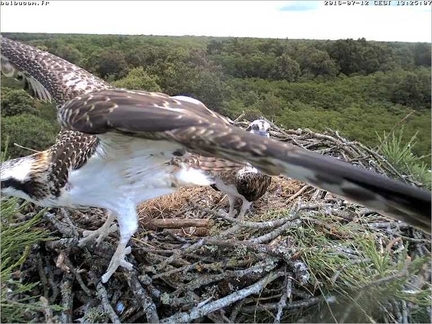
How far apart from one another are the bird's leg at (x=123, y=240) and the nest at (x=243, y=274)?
5 cm

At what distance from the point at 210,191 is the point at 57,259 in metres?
1.02

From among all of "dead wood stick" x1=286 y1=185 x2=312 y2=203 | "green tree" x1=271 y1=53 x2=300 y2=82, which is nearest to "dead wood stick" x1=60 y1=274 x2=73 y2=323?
"dead wood stick" x1=286 y1=185 x2=312 y2=203

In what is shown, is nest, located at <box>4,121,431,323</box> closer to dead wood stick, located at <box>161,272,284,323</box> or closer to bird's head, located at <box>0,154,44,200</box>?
dead wood stick, located at <box>161,272,284,323</box>

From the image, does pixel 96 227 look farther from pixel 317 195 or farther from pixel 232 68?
pixel 232 68

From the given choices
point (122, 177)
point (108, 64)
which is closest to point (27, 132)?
point (108, 64)

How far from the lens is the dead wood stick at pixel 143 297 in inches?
70.4

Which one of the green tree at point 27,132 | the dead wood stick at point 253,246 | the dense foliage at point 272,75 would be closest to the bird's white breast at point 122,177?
the dead wood stick at point 253,246

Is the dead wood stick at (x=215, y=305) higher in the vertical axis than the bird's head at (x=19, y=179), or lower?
lower

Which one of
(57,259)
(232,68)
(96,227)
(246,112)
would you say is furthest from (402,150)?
(57,259)

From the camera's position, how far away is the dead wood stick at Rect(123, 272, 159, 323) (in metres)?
1.79

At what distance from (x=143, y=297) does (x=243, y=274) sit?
0.39 meters

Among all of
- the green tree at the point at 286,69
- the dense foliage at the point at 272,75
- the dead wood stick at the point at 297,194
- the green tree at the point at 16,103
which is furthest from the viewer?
the green tree at the point at 16,103

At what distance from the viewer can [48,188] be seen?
186 cm

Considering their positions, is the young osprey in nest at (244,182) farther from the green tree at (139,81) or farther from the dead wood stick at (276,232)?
the green tree at (139,81)
